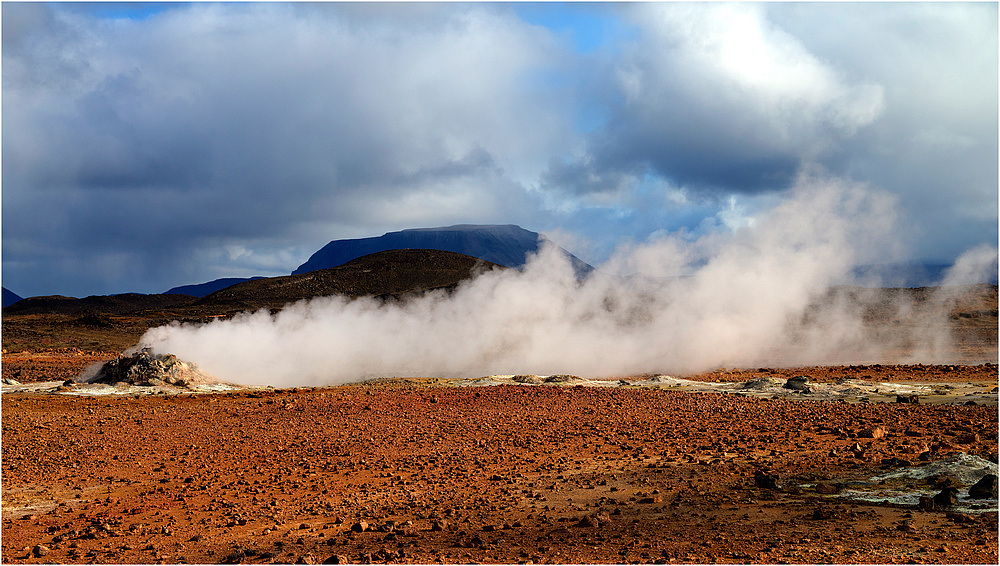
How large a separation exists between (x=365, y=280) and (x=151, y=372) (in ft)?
355

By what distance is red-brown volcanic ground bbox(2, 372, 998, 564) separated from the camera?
30.7 feet

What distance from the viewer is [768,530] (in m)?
9.56

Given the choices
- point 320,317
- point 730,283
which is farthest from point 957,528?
point 320,317

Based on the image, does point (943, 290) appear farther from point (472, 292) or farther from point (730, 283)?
point (472, 292)

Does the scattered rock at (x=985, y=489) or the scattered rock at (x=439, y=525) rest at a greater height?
the scattered rock at (x=985, y=489)

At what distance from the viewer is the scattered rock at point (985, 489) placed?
1009 cm

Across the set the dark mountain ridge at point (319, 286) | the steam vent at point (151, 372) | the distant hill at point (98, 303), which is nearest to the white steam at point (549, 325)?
the steam vent at point (151, 372)

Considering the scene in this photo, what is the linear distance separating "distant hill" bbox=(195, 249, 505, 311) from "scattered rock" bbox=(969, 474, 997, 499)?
114 metres

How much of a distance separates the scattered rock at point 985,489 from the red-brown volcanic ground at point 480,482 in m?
0.91

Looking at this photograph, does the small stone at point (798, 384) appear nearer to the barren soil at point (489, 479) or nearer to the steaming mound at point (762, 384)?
the steaming mound at point (762, 384)

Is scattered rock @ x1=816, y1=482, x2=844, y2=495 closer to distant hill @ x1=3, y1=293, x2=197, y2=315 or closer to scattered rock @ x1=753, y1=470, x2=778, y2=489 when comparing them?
scattered rock @ x1=753, y1=470, x2=778, y2=489

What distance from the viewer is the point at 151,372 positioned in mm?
30203

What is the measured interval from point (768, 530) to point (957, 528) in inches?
88.9

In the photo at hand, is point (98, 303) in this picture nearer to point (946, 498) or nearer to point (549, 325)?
point (549, 325)
